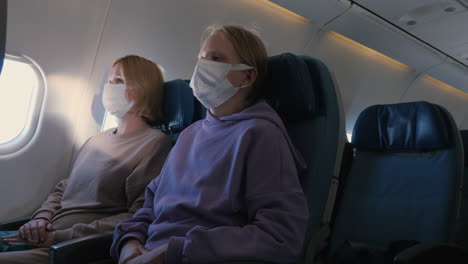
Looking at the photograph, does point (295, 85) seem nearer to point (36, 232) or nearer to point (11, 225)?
point (36, 232)

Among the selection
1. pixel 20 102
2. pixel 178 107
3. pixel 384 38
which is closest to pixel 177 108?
pixel 178 107

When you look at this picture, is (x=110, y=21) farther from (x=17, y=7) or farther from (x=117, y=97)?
(x=117, y=97)

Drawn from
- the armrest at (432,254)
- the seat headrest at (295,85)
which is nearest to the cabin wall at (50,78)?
the seat headrest at (295,85)

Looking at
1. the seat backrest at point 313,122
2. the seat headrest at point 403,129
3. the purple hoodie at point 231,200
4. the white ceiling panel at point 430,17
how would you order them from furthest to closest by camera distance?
the white ceiling panel at point 430,17 → the seat headrest at point 403,129 → the seat backrest at point 313,122 → the purple hoodie at point 231,200

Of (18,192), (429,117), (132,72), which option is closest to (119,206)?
(132,72)

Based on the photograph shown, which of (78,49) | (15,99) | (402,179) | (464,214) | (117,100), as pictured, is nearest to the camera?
(402,179)

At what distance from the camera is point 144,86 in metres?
2.17

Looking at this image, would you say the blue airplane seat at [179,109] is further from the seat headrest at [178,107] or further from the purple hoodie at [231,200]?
the purple hoodie at [231,200]

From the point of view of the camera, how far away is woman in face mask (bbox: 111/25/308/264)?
1054 millimetres

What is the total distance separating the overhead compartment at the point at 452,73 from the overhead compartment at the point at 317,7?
2.39m

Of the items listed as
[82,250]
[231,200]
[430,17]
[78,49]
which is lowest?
[82,250]

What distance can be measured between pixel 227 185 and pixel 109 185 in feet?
3.28

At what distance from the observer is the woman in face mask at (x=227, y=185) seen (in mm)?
1054

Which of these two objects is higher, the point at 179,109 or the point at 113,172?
the point at 179,109
